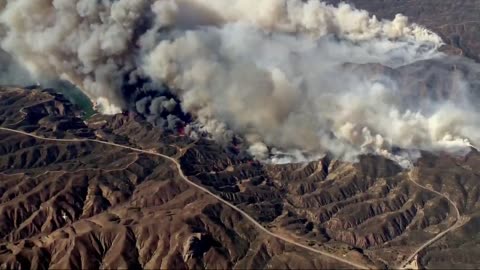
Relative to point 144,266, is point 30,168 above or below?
above

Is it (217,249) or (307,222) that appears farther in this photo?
(307,222)

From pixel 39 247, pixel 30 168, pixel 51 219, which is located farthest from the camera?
pixel 30 168

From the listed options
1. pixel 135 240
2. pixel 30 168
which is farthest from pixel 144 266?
pixel 30 168

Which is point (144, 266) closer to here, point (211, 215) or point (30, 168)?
point (211, 215)

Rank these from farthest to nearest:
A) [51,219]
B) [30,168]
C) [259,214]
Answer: [30,168], [259,214], [51,219]

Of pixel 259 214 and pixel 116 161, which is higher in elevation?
pixel 116 161

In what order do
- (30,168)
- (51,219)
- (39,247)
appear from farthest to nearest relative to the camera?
(30,168) < (51,219) < (39,247)

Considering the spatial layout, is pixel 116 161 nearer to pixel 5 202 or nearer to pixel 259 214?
pixel 5 202

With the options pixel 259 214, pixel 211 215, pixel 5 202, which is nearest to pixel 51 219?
pixel 5 202

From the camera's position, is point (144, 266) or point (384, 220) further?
point (384, 220)
